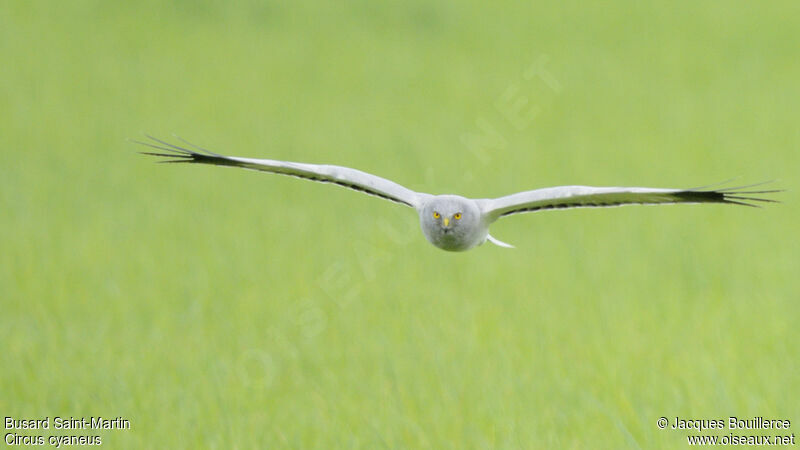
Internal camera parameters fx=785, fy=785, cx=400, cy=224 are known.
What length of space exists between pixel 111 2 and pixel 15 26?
10.4 feet

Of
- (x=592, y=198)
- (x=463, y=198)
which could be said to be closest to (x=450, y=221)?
(x=463, y=198)

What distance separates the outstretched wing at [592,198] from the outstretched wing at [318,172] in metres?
0.20

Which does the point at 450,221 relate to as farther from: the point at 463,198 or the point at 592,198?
the point at 592,198

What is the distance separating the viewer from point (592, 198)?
2.05 metres

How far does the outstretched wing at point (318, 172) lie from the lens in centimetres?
196

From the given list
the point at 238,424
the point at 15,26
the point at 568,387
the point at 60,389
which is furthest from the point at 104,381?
the point at 15,26

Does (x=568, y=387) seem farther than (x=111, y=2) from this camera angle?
No

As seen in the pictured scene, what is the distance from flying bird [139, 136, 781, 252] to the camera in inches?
69.6

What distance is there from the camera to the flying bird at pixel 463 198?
5.80 ft

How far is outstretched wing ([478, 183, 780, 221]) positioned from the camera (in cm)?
186

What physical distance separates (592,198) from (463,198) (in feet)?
1.36

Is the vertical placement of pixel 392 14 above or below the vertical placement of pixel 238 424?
above

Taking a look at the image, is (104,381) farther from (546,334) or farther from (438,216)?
(438,216)

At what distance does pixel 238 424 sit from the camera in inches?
263
